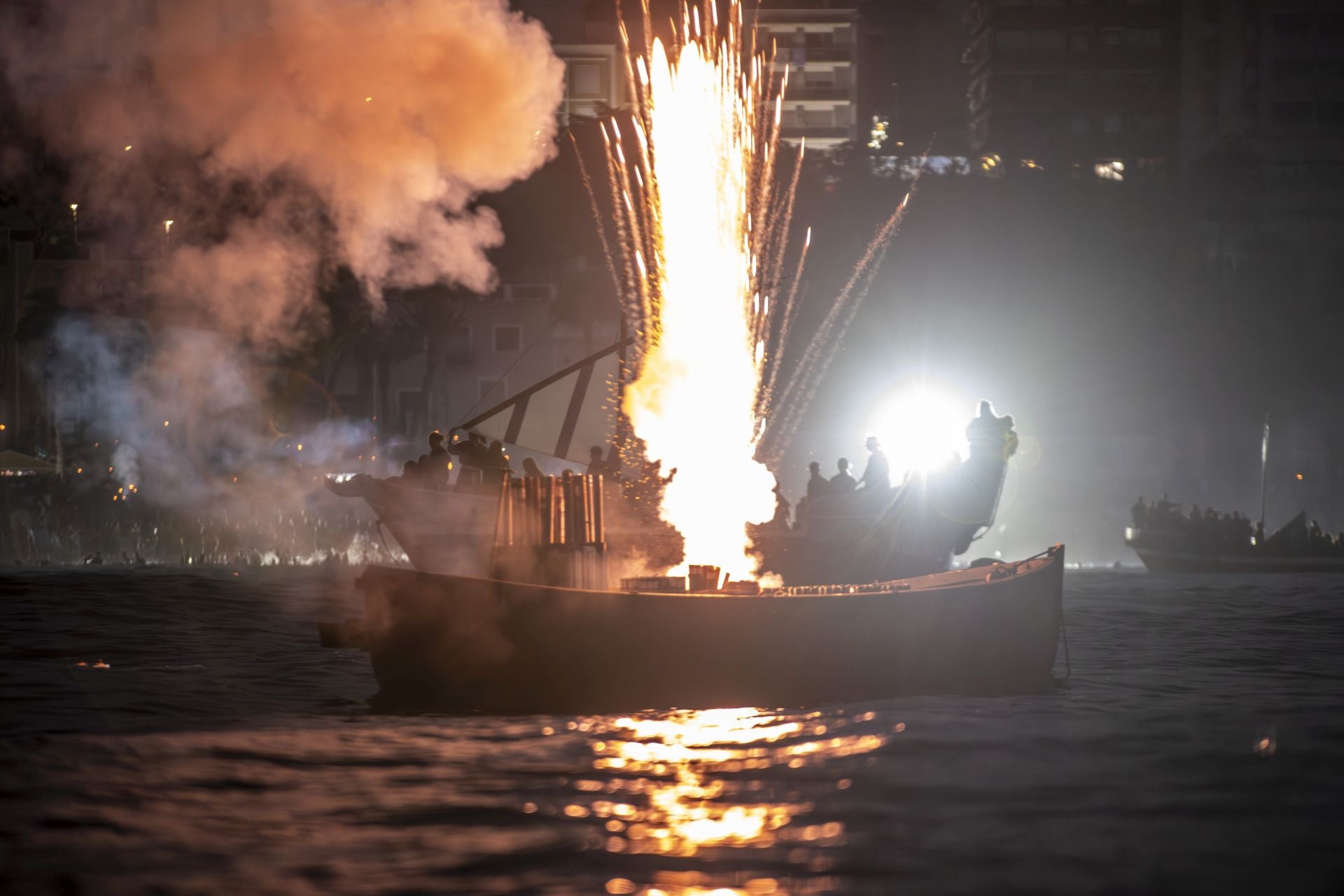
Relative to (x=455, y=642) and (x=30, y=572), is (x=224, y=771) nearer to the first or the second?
(x=455, y=642)

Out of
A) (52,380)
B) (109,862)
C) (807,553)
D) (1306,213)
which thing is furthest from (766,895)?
(1306,213)

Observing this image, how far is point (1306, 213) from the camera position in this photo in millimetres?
87062

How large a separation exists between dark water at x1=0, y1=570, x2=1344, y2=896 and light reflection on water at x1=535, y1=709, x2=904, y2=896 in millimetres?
37

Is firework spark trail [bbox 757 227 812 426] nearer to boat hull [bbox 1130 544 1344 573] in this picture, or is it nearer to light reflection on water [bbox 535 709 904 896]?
boat hull [bbox 1130 544 1344 573]

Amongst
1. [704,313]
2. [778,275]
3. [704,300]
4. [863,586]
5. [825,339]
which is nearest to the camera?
[863,586]

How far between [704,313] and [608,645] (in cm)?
1285

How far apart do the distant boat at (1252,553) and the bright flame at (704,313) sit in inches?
771

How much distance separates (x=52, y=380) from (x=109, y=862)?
4705 centimetres

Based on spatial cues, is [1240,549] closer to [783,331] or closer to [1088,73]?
[783,331]

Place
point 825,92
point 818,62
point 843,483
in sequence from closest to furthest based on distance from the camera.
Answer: point 843,483
point 818,62
point 825,92

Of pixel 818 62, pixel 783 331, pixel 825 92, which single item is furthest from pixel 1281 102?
pixel 783 331

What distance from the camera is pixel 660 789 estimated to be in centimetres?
1236

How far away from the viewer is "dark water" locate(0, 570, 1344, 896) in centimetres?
980

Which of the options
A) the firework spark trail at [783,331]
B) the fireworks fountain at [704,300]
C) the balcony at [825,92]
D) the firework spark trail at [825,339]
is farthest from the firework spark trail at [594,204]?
the balcony at [825,92]
